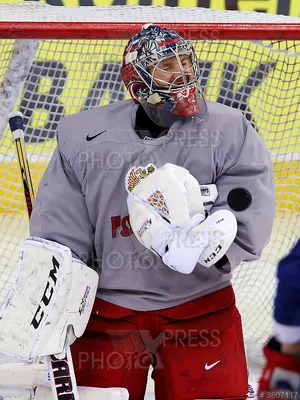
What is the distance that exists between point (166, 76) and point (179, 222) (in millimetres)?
349

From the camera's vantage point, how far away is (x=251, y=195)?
72.9 inches

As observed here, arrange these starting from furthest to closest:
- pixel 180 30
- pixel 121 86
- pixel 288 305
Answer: pixel 121 86
pixel 180 30
pixel 288 305

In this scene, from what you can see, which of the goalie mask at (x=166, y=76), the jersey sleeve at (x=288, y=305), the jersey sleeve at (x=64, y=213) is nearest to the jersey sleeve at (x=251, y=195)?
the goalie mask at (x=166, y=76)

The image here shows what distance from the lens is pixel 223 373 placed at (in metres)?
1.88

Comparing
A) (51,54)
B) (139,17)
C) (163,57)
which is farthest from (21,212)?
(163,57)

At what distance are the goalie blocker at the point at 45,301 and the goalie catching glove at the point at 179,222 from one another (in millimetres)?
176

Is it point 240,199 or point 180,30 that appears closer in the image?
point 240,199

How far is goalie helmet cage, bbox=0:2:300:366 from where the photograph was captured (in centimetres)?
228

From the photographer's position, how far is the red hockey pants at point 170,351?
187cm

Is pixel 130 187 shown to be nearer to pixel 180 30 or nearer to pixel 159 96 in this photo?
pixel 159 96

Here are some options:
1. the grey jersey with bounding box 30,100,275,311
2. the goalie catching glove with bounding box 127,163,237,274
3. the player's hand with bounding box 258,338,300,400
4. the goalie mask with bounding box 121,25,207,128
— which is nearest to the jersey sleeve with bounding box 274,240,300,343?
the player's hand with bounding box 258,338,300,400

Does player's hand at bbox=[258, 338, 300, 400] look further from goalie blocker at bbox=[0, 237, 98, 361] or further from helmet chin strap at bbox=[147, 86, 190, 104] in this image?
helmet chin strap at bbox=[147, 86, 190, 104]

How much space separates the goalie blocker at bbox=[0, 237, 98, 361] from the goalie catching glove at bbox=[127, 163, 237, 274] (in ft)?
A: 0.58

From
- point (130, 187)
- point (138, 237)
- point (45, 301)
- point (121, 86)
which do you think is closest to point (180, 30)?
point (121, 86)
